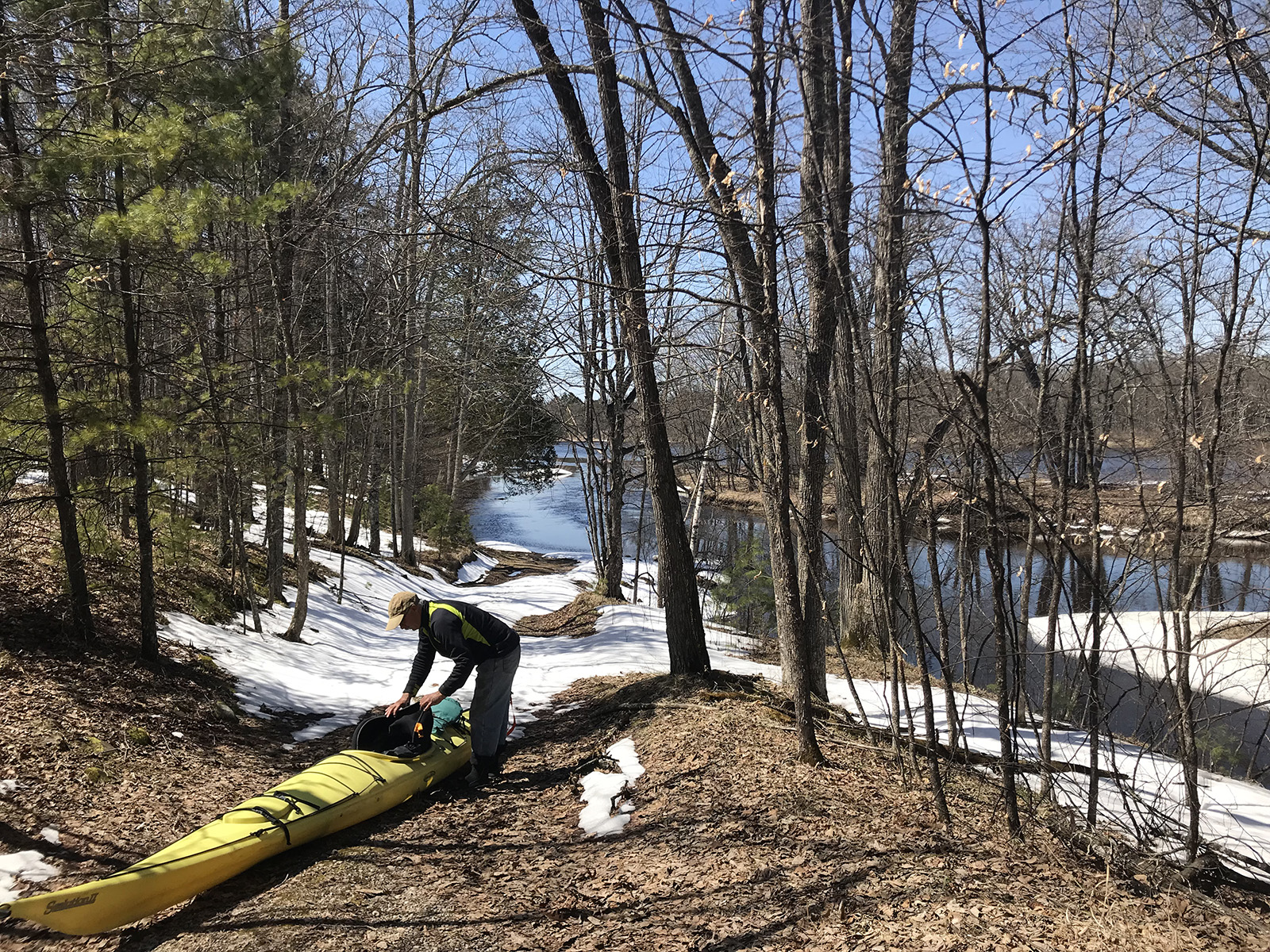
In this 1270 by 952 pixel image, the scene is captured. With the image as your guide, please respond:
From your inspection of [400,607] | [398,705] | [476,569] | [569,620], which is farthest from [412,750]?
[476,569]

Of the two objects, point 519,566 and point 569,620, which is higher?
point 569,620

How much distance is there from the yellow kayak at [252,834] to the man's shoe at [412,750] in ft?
0.17

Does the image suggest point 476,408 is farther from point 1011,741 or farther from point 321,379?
point 1011,741

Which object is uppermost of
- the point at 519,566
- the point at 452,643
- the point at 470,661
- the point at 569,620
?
the point at 452,643

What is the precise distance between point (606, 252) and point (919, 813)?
5349 millimetres

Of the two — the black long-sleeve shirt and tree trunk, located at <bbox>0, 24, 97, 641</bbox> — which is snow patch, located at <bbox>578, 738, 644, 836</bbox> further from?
tree trunk, located at <bbox>0, 24, 97, 641</bbox>

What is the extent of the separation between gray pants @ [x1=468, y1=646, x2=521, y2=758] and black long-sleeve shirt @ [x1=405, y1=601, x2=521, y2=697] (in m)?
0.09

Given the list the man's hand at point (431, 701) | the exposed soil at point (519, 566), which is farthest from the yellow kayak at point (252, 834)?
the exposed soil at point (519, 566)

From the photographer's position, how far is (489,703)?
595 cm

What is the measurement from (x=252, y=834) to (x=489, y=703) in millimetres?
1938

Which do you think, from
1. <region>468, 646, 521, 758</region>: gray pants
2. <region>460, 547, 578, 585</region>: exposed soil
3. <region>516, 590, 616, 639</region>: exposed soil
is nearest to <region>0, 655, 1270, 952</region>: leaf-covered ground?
<region>468, 646, 521, 758</region>: gray pants

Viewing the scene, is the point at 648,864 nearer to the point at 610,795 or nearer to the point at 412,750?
the point at 610,795

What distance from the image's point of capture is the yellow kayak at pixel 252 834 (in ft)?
11.6

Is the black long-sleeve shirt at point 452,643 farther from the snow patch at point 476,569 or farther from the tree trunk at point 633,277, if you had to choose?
the snow patch at point 476,569
